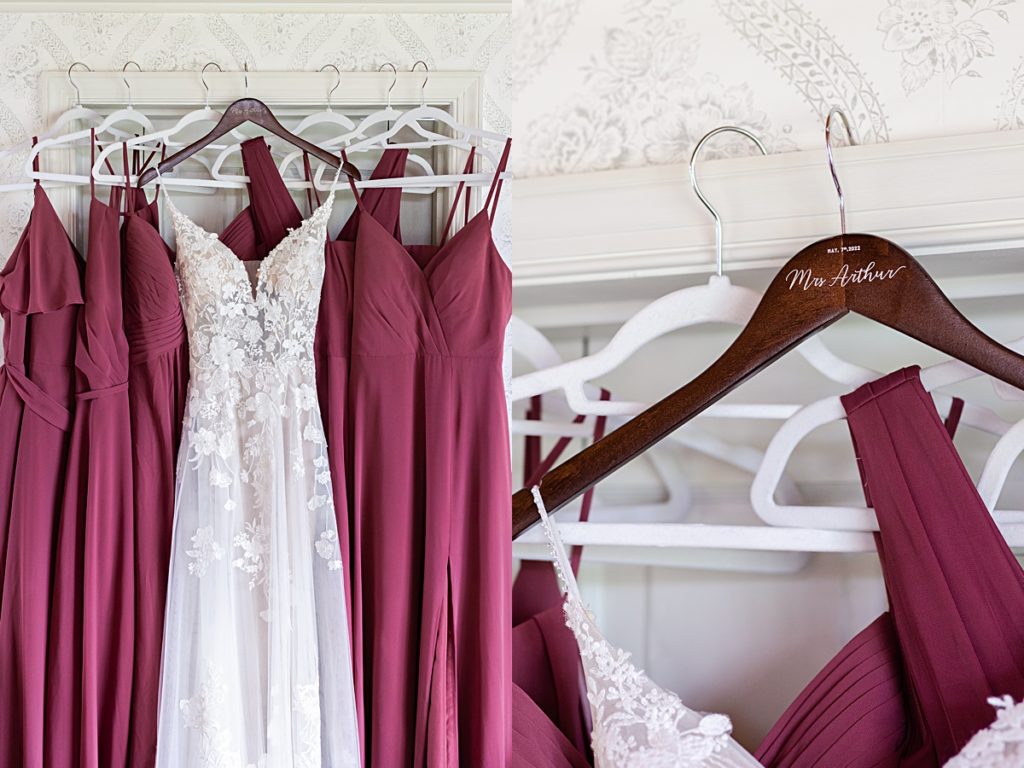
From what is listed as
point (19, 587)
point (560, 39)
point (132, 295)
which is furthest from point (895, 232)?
point (19, 587)

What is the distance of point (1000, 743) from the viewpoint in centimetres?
61

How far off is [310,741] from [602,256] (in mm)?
582

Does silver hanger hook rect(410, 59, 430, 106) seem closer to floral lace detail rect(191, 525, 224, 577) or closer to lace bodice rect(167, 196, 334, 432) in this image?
lace bodice rect(167, 196, 334, 432)

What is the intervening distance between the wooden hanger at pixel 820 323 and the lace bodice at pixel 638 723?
14cm

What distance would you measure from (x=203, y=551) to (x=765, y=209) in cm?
69

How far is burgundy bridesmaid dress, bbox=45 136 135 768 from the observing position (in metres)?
0.90

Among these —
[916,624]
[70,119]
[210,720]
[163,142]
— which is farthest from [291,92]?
[916,624]

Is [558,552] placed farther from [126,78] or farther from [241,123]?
[126,78]

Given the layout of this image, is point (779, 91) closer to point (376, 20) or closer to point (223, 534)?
point (376, 20)

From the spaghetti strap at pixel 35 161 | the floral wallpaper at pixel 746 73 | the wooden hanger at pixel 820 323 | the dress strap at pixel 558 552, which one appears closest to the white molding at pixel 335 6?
the floral wallpaper at pixel 746 73

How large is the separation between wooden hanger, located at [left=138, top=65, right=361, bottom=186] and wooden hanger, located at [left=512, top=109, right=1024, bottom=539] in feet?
1.58

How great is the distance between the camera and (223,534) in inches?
36.2

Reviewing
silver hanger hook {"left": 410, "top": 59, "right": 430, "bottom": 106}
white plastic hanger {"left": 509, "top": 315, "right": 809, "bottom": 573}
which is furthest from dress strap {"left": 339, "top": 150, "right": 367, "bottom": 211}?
white plastic hanger {"left": 509, "top": 315, "right": 809, "bottom": 573}

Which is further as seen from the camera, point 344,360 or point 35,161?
point 35,161
